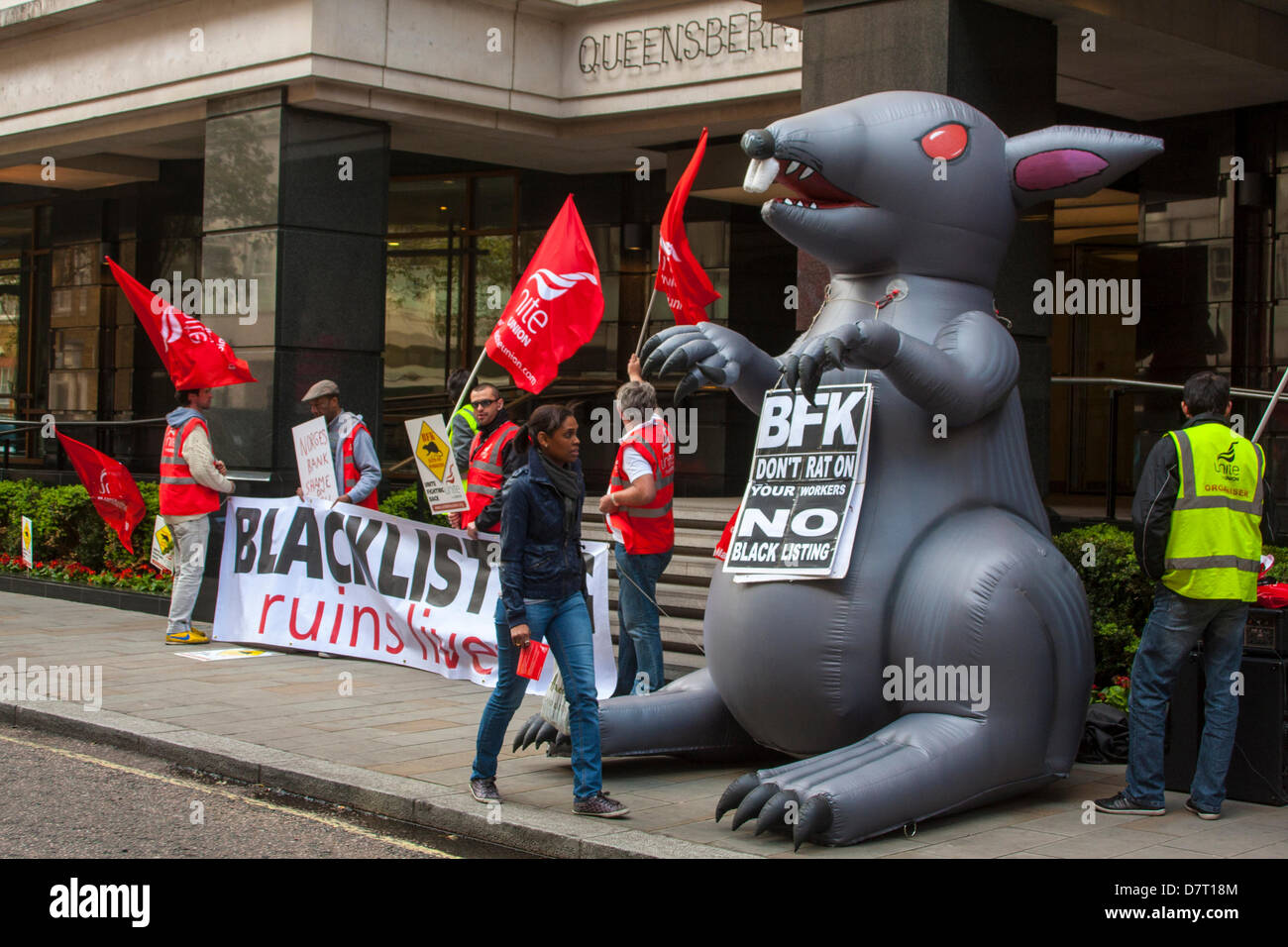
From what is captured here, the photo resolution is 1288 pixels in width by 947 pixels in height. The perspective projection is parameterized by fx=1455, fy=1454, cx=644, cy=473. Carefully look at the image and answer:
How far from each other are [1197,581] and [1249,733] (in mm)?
971

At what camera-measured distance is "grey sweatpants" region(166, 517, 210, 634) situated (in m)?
11.4

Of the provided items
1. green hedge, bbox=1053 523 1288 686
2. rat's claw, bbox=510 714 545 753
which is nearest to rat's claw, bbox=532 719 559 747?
rat's claw, bbox=510 714 545 753

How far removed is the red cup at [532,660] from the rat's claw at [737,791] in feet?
3.12

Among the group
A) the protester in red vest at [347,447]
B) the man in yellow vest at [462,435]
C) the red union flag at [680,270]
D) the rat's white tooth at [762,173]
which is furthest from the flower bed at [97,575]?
the rat's white tooth at [762,173]

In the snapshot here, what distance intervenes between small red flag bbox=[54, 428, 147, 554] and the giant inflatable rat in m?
7.38

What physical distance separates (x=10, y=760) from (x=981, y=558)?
520 cm

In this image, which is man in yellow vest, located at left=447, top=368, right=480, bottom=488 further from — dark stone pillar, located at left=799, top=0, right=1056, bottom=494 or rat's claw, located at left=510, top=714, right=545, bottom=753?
rat's claw, located at left=510, top=714, right=545, bottom=753

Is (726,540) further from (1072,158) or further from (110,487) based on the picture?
(110,487)

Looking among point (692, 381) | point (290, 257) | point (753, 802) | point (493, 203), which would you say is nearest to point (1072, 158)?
point (692, 381)

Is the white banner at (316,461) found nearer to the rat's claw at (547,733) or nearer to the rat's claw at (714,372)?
the rat's claw at (547,733)

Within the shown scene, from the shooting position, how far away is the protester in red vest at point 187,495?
37.0 ft

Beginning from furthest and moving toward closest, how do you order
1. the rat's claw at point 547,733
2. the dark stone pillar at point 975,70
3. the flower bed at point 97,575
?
the flower bed at point 97,575, the dark stone pillar at point 975,70, the rat's claw at point 547,733

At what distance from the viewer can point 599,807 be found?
247 inches

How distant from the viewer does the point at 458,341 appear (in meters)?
18.1
